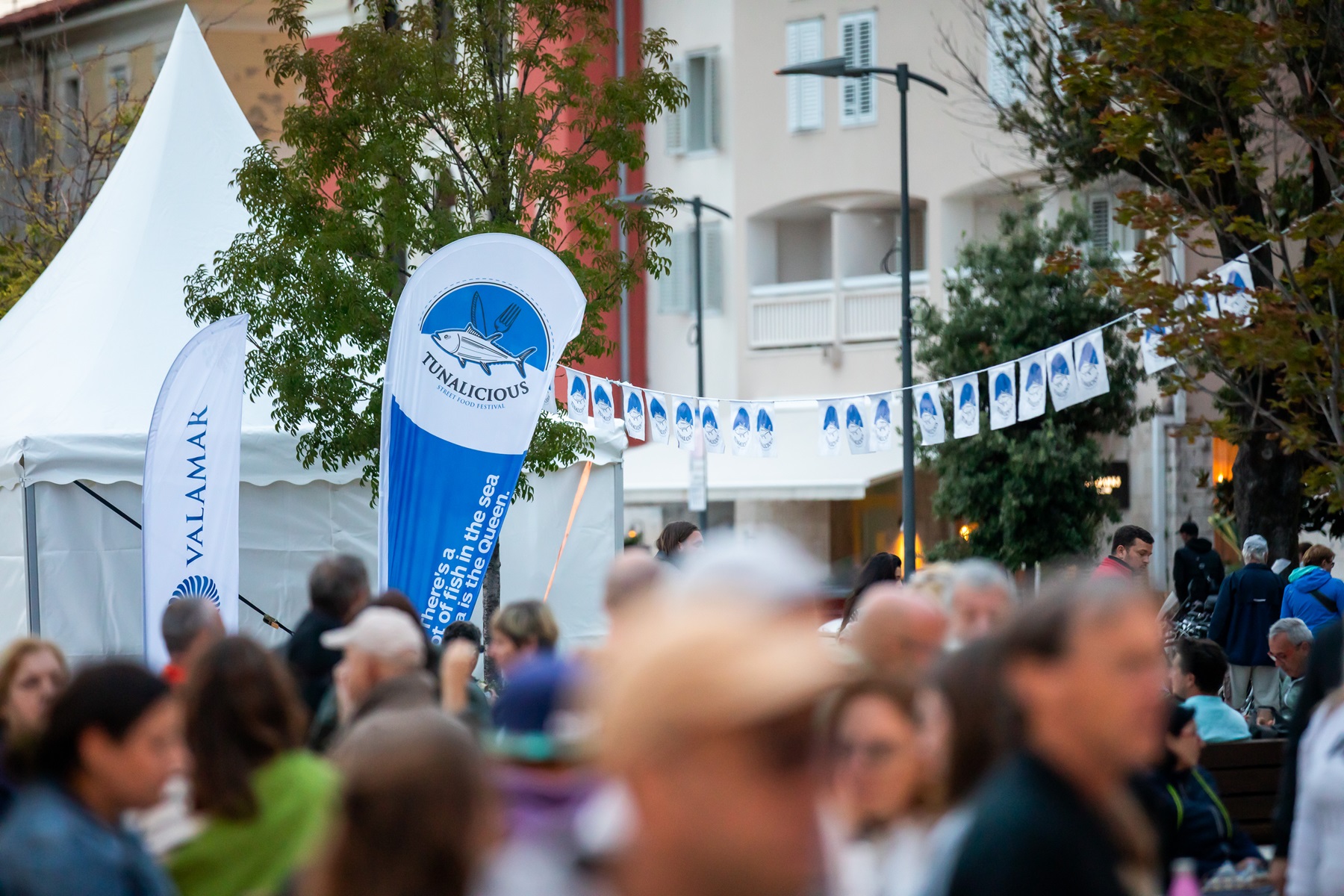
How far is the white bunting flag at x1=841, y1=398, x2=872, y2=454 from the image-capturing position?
1750 centimetres

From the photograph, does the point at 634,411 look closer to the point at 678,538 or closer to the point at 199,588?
the point at 678,538

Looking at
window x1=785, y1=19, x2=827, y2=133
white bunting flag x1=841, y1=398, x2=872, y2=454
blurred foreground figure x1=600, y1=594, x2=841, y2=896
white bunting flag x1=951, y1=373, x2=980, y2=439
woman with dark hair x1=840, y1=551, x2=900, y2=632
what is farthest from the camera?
window x1=785, y1=19, x2=827, y2=133

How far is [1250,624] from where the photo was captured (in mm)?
12859

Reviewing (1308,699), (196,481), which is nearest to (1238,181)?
(196,481)

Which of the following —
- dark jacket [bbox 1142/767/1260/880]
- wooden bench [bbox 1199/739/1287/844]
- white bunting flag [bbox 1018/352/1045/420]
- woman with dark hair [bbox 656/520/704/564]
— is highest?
white bunting flag [bbox 1018/352/1045/420]

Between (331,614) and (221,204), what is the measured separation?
29.1 feet

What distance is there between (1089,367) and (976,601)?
38.2 ft

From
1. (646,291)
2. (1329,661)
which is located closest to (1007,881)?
(1329,661)

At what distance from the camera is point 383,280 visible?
11.3 meters

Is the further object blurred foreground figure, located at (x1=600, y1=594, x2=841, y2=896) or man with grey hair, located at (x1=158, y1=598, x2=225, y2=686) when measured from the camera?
man with grey hair, located at (x1=158, y1=598, x2=225, y2=686)

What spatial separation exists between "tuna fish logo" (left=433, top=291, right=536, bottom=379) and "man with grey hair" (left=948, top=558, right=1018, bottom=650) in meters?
5.06

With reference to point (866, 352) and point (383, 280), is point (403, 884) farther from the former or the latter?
point (866, 352)

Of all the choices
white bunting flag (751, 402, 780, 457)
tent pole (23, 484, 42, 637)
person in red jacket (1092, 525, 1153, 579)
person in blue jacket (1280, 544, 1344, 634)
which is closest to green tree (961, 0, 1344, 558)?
person in blue jacket (1280, 544, 1344, 634)

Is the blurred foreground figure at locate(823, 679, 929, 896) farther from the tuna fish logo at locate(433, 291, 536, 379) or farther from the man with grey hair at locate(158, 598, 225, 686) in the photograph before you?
the tuna fish logo at locate(433, 291, 536, 379)
